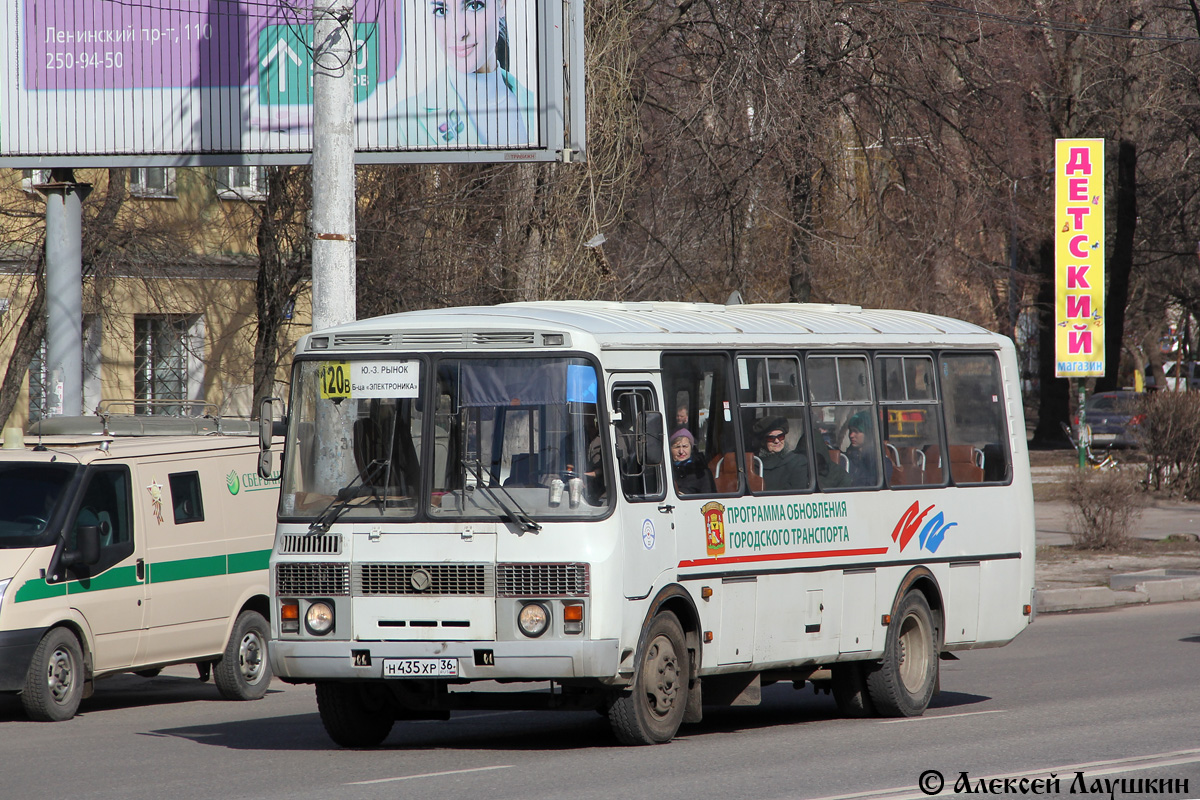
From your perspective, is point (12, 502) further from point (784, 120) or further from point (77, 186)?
point (784, 120)

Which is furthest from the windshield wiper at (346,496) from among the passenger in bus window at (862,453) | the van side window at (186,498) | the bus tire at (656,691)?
the van side window at (186,498)

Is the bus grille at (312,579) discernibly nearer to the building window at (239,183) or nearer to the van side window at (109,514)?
the van side window at (109,514)

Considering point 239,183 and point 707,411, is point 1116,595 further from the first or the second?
point 239,183

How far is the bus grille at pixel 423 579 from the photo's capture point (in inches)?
350

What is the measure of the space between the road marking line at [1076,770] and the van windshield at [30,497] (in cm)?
647

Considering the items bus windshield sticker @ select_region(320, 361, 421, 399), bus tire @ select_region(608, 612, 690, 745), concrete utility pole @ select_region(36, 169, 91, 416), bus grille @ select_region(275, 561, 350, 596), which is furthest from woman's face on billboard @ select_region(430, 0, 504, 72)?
bus tire @ select_region(608, 612, 690, 745)

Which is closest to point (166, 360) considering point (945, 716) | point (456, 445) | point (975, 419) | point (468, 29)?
point (468, 29)

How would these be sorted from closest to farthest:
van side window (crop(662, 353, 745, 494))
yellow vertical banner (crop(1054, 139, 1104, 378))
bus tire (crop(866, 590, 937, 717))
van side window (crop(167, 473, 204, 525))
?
van side window (crop(662, 353, 745, 494)) → bus tire (crop(866, 590, 937, 717)) → van side window (crop(167, 473, 204, 525)) → yellow vertical banner (crop(1054, 139, 1104, 378))

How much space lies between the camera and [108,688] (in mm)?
14055

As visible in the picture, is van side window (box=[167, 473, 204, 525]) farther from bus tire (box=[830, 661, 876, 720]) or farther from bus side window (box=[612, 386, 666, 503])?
A: bus tire (box=[830, 661, 876, 720])

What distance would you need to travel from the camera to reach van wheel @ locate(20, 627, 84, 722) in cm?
1109

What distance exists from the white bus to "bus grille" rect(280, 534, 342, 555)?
2 centimetres

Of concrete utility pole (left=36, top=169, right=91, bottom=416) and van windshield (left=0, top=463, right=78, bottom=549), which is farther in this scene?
concrete utility pole (left=36, top=169, right=91, bottom=416)

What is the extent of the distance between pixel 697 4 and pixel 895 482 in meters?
13.5
